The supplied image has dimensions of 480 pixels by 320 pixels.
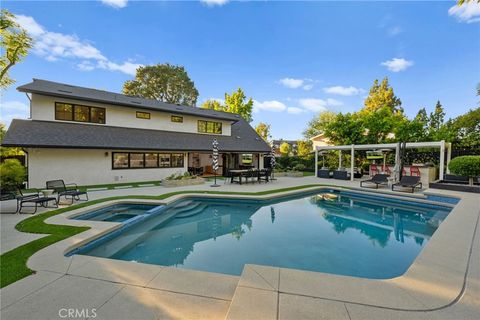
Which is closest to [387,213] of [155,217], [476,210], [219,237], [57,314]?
[476,210]

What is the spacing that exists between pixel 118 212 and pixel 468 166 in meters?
17.6

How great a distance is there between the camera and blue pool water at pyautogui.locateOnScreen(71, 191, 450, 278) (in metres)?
5.10

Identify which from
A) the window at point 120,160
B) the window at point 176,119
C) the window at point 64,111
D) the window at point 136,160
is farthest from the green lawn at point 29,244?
the window at point 176,119

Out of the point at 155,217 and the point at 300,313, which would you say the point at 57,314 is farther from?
the point at 155,217

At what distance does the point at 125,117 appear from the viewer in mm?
15969

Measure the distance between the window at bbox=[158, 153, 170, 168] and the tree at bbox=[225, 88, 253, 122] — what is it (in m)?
19.2

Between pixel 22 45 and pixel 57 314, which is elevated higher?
pixel 22 45

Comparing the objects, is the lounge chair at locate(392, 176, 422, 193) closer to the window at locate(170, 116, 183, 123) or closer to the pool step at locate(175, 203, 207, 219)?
the pool step at locate(175, 203, 207, 219)

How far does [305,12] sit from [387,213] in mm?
13614

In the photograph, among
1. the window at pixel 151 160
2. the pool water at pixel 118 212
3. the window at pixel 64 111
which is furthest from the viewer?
the window at pixel 151 160

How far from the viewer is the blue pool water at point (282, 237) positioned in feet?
16.7

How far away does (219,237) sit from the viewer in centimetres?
683

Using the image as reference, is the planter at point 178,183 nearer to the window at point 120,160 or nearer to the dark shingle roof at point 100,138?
the dark shingle roof at point 100,138

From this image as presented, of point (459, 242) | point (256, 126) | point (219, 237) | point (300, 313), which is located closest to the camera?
point (300, 313)
